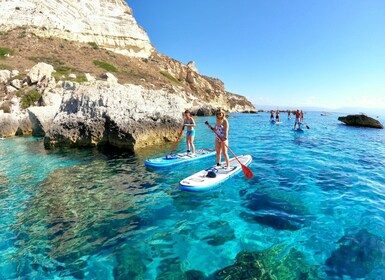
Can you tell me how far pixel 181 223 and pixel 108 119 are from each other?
11.6 m

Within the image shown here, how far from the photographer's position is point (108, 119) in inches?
653

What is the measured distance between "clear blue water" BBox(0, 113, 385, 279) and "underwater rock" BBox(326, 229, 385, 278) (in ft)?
0.07

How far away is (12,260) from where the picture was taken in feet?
18.0

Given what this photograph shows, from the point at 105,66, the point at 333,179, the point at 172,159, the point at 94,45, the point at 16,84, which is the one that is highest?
the point at 94,45

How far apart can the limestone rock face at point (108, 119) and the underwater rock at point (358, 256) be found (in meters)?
12.8

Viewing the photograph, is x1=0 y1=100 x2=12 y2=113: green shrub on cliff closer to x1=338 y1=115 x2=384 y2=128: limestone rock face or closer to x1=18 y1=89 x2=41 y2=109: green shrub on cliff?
x1=18 y1=89 x2=41 y2=109: green shrub on cliff

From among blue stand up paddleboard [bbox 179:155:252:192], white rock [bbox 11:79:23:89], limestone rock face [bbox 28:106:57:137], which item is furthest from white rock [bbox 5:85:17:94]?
blue stand up paddleboard [bbox 179:155:252:192]

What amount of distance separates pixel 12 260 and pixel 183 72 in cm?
8895

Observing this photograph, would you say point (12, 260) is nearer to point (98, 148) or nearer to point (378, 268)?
point (378, 268)

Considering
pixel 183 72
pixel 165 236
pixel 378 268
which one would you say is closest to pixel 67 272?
pixel 165 236

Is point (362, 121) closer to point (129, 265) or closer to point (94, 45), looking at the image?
point (129, 265)

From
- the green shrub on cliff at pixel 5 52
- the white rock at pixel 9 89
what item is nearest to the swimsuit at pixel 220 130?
the white rock at pixel 9 89

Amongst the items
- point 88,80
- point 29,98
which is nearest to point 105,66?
point 88,80

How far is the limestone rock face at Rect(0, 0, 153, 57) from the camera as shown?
64.9 meters
